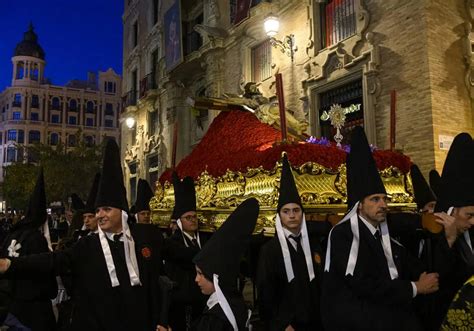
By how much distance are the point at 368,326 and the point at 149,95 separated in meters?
20.2

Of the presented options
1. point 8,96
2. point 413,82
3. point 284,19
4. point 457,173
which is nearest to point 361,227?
point 457,173

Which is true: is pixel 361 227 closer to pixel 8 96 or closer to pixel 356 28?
pixel 356 28

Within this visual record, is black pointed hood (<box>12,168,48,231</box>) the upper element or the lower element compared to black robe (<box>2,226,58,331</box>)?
upper

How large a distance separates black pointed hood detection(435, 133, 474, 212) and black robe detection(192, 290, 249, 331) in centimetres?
160

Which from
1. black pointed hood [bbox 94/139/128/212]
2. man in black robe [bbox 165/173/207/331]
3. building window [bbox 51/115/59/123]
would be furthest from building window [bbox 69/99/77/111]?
black pointed hood [bbox 94/139/128/212]

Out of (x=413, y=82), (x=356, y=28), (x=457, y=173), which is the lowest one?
(x=457, y=173)

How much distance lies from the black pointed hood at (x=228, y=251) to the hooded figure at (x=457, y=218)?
1349 mm

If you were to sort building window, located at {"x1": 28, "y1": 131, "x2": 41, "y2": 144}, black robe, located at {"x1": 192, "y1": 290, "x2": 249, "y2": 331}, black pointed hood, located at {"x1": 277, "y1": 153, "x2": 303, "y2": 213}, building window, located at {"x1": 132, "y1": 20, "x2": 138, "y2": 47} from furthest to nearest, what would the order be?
building window, located at {"x1": 28, "y1": 131, "x2": 41, "y2": 144} → building window, located at {"x1": 132, "y1": 20, "x2": 138, "y2": 47} → black pointed hood, located at {"x1": 277, "y1": 153, "x2": 303, "y2": 213} → black robe, located at {"x1": 192, "y1": 290, "x2": 249, "y2": 331}

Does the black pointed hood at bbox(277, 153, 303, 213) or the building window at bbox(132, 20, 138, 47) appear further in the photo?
the building window at bbox(132, 20, 138, 47)

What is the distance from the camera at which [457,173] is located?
9.52 feet

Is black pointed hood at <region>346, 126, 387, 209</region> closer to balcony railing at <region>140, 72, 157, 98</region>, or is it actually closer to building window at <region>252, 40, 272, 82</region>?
building window at <region>252, 40, 272, 82</region>

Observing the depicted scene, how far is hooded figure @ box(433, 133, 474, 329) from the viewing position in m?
2.82

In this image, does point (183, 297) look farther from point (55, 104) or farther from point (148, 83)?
point (55, 104)

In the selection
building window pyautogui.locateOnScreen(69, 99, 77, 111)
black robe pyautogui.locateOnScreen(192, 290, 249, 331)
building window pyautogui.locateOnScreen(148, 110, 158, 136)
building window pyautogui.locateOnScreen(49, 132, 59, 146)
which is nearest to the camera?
black robe pyautogui.locateOnScreen(192, 290, 249, 331)
